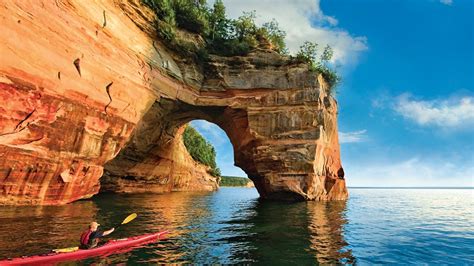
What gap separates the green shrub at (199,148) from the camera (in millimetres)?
63625

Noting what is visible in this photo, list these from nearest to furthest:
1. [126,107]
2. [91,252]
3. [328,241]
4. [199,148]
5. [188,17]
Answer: [91,252] → [328,241] → [126,107] → [188,17] → [199,148]

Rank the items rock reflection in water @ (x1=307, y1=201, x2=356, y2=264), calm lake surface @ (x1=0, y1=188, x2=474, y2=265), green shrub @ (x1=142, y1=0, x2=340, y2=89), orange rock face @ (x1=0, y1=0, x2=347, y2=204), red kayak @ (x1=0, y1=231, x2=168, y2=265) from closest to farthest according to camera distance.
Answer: red kayak @ (x1=0, y1=231, x2=168, y2=265) < calm lake surface @ (x1=0, y1=188, x2=474, y2=265) < rock reflection in water @ (x1=307, y1=201, x2=356, y2=264) < orange rock face @ (x1=0, y1=0, x2=347, y2=204) < green shrub @ (x1=142, y1=0, x2=340, y2=89)

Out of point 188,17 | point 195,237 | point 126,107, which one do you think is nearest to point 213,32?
point 188,17

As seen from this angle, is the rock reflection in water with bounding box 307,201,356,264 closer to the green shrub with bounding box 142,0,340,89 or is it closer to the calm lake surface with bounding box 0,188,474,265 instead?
the calm lake surface with bounding box 0,188,474,265

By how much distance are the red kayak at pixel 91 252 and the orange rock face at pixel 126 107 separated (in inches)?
352

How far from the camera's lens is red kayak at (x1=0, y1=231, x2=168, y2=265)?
24.0ft

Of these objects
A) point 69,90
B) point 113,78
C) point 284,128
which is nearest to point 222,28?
point 284,128

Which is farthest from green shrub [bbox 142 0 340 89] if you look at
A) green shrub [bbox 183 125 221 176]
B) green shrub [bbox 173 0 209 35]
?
green shrub [bbox 183 125 221 176]

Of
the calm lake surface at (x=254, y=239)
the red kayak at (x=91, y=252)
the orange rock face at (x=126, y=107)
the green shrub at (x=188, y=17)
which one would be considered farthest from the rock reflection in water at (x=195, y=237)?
the green shrub at (x=188, y=17)

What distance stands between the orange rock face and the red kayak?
894 centimetres

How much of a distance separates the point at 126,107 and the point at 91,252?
1383 cm

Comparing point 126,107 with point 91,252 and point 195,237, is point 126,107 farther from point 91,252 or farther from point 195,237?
point 91,252

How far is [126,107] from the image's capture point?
68.0 feet

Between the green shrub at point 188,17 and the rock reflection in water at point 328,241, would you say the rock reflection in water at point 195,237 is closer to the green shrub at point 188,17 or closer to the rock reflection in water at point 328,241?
the rock reflection in water at point 328,241
